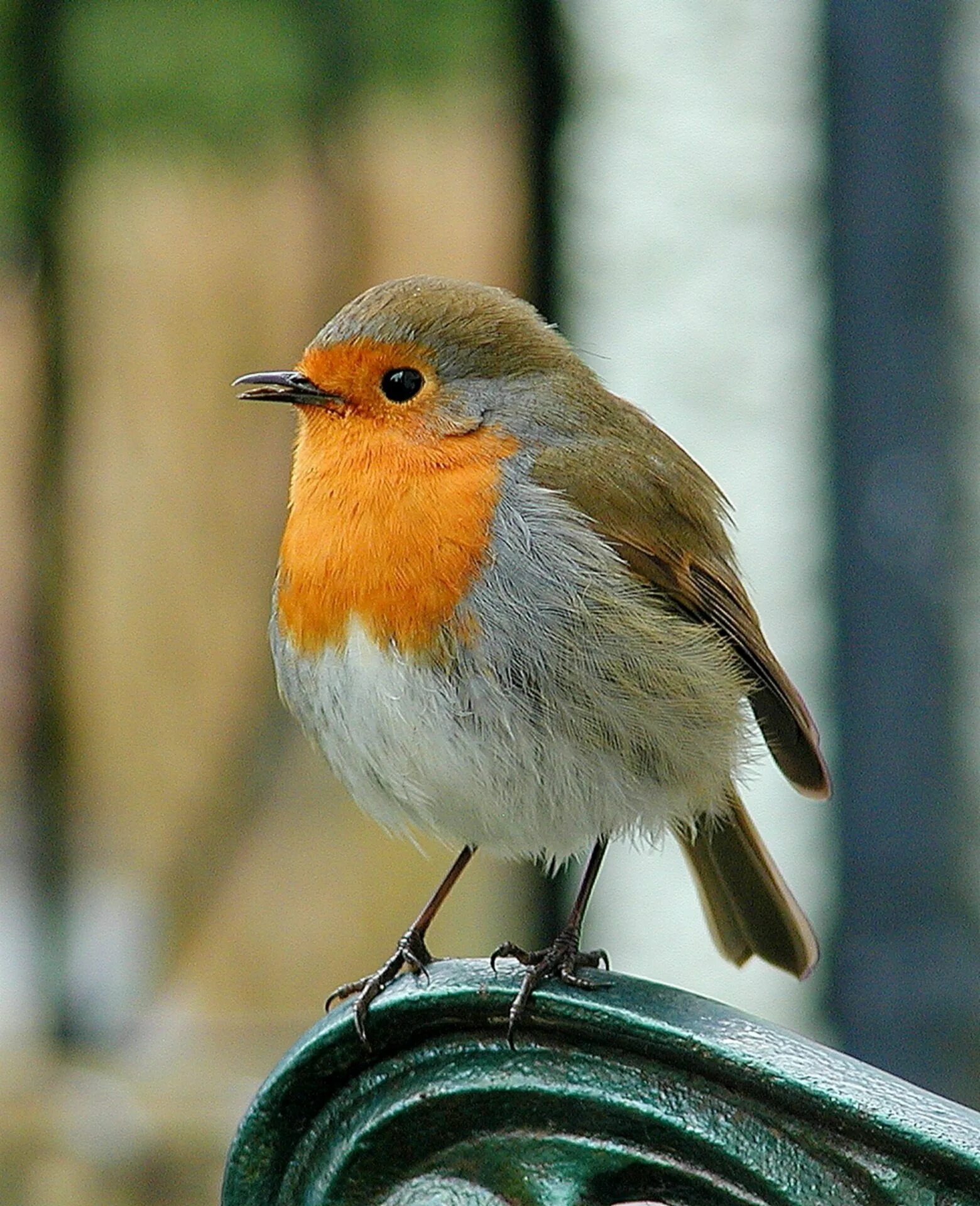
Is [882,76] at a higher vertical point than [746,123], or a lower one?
lower

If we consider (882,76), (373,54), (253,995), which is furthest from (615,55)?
(253,995)

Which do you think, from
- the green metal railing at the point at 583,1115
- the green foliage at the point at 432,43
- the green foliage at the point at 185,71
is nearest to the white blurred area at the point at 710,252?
the green foliage at the point at 432,43

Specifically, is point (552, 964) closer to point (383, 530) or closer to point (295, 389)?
point (383, 530)

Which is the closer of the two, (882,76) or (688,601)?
(688,601)

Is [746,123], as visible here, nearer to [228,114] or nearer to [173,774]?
[228,114]

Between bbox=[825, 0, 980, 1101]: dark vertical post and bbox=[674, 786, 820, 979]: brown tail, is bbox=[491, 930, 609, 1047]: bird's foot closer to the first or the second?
bbox=[674, 786, 820, 979]: brown tail

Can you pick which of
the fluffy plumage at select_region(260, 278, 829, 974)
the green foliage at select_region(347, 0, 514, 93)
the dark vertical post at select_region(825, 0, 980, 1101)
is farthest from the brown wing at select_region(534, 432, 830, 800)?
the green foliage at select_region(347, 0, 514, 93)

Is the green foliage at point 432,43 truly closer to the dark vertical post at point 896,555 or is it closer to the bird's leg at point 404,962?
the dark vertical post at point 896,555

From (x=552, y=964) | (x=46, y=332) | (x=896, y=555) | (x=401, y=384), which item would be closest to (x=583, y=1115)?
(x=552, y=964)
